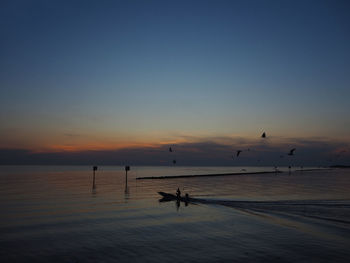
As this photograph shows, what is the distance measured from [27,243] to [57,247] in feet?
8.04

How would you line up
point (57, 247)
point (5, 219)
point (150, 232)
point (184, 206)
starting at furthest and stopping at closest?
1. point (184, 206)
2. point (5, 219)
3. point (150, 232)
4. point (57, 247)

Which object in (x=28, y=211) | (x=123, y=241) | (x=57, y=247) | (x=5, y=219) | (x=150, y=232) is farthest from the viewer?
(x=28, y=211)

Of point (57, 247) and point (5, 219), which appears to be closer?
point (57, 247)

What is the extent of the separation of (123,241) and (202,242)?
5225 mm

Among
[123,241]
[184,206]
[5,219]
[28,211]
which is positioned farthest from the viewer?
[184,206]

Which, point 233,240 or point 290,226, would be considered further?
point 290,226

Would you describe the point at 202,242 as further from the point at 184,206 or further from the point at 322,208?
the point at 322,208

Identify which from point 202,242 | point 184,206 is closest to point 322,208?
point 184,206

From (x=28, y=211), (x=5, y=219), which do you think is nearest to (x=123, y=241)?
(x=5, y=219)

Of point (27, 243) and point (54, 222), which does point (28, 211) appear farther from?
point (27, 243)

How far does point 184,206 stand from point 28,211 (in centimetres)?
1764

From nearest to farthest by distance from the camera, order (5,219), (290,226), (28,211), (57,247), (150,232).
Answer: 1. (57,247)
2. (150,232)
3. (290,226)
4. (5,219)
5. (28,211)

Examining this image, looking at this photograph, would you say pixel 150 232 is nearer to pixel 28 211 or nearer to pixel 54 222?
pixel 54 222

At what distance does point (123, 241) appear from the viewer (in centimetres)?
1844
